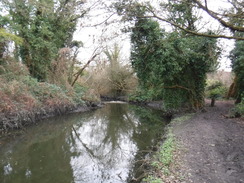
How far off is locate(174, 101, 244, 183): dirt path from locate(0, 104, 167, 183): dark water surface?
143cm

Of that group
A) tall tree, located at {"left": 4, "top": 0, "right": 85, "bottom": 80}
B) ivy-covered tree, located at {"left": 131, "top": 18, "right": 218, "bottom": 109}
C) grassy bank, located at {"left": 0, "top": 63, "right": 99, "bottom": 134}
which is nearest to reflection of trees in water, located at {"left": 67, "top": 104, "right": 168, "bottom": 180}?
grassy bank, located at {"left": 0, "top": 63, "right": 99, "bottom": 134}

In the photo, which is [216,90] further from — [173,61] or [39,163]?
[39,163]

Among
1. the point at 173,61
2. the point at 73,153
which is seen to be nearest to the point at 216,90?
the point at 173,61

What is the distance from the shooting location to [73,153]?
19.9ft

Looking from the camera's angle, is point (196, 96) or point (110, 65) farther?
point (110, 65)

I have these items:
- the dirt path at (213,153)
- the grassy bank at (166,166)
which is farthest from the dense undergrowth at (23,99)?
the dirt path at (213,153)

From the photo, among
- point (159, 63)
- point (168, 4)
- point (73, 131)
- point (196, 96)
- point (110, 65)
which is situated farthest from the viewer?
point (110, 65)

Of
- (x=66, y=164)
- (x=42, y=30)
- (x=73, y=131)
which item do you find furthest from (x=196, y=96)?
(x=42, y=30)

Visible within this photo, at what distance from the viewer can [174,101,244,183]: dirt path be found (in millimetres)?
3584

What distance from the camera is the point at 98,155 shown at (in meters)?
6.03

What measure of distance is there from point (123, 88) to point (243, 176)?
19.6 metres

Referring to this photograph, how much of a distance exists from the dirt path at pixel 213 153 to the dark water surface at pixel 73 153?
1.43m

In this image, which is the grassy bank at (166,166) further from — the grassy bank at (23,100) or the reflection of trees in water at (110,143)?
the grassy bank at (23,100)

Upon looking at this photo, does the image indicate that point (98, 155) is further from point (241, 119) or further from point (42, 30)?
point (42, 30)
